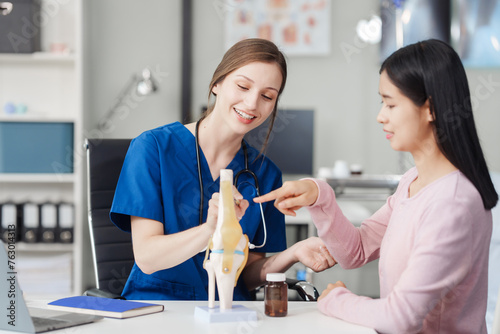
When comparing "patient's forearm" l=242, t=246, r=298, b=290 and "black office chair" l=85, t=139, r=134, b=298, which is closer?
"patient's forearm" l=242, t=246, r=298, b=290

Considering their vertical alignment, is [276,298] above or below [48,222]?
above

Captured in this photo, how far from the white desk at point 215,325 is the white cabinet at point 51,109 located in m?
2.16

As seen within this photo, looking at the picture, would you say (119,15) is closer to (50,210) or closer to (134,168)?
(50,210)

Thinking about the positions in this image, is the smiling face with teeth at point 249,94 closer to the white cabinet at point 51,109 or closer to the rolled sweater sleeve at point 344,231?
the rolled sweater sleeve at point 344,231

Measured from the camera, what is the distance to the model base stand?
948 mm

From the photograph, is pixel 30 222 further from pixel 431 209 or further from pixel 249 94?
pixel 431 209

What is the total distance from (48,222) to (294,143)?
1.45 m

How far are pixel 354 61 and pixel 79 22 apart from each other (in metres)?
1.63

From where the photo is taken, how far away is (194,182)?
1425 mm

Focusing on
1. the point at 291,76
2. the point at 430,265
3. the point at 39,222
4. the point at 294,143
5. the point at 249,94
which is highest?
the point at 291,76

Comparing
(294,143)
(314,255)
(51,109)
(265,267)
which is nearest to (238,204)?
(314,255)

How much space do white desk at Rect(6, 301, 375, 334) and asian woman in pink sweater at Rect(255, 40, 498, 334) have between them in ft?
0.10

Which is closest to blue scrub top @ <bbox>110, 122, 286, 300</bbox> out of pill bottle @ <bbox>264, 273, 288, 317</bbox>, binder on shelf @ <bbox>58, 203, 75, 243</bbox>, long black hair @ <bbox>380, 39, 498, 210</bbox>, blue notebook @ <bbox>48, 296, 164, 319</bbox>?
blue notebook @ <bbox>48, 296, 164, 319</bbox>

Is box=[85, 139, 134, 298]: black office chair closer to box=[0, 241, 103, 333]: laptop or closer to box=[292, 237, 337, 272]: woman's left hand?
box=[292, 237, 337, 272]: woman's left hand
